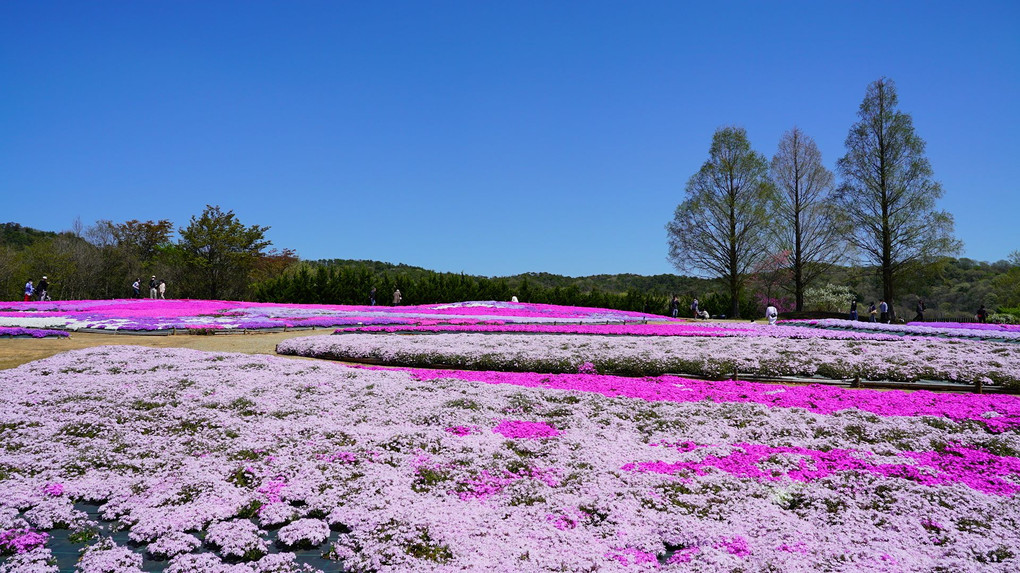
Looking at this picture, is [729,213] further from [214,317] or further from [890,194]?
[214,317]

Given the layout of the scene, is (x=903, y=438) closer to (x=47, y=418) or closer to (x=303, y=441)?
(x=303, y=441)

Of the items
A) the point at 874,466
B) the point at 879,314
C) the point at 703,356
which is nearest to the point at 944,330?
the point at 703,356

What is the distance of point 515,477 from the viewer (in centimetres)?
512

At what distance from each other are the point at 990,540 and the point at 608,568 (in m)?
2.71

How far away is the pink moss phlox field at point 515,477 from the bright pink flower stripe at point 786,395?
2.7 inches

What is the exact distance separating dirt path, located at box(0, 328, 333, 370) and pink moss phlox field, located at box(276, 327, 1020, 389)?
1.83 metres

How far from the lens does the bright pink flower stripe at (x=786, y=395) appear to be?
7359 millimetres

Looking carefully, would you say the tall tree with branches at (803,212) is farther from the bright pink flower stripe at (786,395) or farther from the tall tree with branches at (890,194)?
the bright pink flower stripe at (786,395)

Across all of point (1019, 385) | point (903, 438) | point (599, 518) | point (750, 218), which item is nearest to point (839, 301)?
point (750, 218)

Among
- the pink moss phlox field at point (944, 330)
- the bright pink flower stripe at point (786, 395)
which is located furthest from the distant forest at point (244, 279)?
the bright pink flower stripe at point (786, 395)

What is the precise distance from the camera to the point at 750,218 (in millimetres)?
38875

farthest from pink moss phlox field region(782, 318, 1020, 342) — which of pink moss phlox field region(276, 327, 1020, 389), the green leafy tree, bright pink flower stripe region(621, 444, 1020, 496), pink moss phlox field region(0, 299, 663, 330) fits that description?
the green leafy tree

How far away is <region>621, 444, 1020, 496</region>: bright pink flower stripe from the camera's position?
496cm

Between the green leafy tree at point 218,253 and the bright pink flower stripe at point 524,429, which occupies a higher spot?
the green leafy tree at point 218,253
